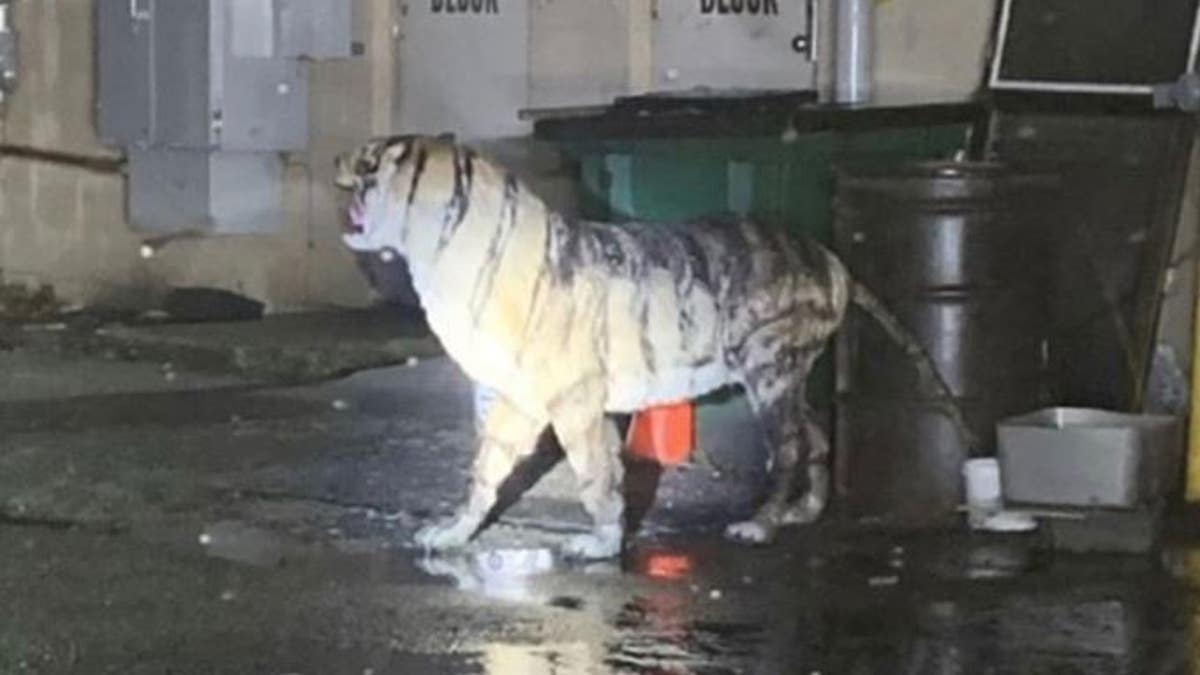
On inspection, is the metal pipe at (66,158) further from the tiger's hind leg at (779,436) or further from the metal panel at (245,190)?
the tiger's hind leg at (779,436)

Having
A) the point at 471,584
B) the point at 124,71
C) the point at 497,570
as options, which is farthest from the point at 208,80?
the point at 471,584

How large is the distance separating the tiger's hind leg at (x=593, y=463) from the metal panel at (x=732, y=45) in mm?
3326

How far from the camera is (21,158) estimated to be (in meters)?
13.6

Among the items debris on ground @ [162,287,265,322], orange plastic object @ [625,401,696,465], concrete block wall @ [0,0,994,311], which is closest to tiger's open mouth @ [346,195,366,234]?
orange plastic object @ [625,401,696,465]

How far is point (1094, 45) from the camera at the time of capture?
28.8ft

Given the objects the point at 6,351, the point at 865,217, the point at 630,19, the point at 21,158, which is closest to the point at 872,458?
the point at 865,217

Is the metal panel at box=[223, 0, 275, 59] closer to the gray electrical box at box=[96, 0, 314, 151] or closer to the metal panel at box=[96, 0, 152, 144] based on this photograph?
the gray electrical box at box=[96, 0, 314, 151]

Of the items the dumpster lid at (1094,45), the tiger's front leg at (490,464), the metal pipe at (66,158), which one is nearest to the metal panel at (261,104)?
the metal pipe at (66,158)

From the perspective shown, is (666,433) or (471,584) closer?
(471,584)

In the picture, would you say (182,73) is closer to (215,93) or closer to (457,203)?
(215,93)

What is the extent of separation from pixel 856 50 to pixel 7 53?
5.34 m

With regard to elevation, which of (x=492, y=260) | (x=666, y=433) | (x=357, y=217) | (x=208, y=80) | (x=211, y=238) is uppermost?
(x=208, y=80)

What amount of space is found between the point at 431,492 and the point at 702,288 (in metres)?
1.30

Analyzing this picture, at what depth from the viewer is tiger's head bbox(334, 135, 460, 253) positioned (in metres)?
6.92
